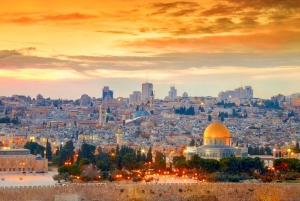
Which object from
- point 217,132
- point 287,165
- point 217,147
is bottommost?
point 287,165

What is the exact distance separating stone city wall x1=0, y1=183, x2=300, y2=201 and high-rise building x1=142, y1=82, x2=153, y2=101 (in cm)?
10688

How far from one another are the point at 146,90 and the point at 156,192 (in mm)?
109523

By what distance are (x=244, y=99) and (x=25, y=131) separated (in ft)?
220

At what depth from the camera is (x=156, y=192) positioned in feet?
102

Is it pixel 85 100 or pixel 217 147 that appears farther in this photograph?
pixel 85 100

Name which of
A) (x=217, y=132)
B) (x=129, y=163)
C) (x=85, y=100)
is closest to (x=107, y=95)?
(x=85, y=100)

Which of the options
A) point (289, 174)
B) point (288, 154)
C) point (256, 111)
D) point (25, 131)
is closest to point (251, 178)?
point (289, 174)

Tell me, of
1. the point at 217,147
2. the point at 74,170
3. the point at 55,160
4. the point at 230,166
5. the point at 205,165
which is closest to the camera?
the point at 74,170

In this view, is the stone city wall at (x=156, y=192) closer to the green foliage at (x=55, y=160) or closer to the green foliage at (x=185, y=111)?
the green foliage at (x=55, y=160)

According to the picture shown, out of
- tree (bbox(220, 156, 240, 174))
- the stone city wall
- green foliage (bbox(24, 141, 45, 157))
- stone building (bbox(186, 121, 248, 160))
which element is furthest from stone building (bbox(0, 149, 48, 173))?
the stone city wall

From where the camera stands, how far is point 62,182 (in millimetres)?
33969

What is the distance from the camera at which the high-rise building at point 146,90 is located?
457 ft

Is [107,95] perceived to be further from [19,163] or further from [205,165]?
[205,165]

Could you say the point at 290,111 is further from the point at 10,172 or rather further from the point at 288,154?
the point at 10,172
